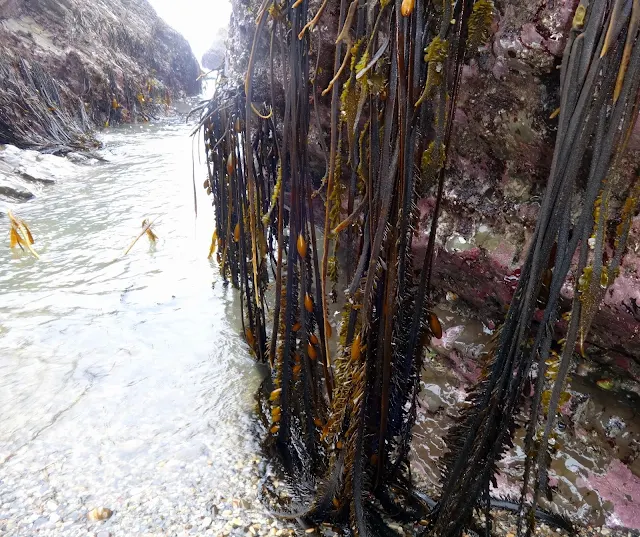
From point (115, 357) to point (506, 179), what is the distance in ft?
8.15

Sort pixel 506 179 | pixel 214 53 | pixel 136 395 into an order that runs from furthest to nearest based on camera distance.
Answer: pixel 214 53 < pixel 136 395 < pixel 506 179

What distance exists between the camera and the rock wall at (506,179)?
4.55 ft

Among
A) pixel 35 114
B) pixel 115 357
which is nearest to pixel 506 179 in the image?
pixel 115 357

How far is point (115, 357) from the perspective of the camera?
270 centimetres

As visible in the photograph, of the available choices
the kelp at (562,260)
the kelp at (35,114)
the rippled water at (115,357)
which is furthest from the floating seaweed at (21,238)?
the kelp at (35,114)

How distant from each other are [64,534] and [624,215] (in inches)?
84.6

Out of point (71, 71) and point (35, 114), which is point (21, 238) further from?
point (71, 71)

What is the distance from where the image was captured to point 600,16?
896 mm

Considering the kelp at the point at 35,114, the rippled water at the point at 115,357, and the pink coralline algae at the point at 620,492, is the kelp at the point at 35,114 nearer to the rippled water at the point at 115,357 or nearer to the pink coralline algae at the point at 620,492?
the rippled water at the point at 115,357

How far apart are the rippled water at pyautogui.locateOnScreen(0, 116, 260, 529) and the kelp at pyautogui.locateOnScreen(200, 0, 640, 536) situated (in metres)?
0.60

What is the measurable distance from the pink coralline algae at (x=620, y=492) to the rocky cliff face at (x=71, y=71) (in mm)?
9790

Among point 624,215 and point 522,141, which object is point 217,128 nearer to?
point 522,141

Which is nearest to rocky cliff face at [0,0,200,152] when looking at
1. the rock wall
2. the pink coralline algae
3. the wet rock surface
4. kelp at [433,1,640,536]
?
the wet rock surface

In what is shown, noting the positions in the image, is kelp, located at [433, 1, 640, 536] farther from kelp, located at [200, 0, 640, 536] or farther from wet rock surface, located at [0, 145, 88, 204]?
wet rock surface, located at [0, 145, 88, 204]
